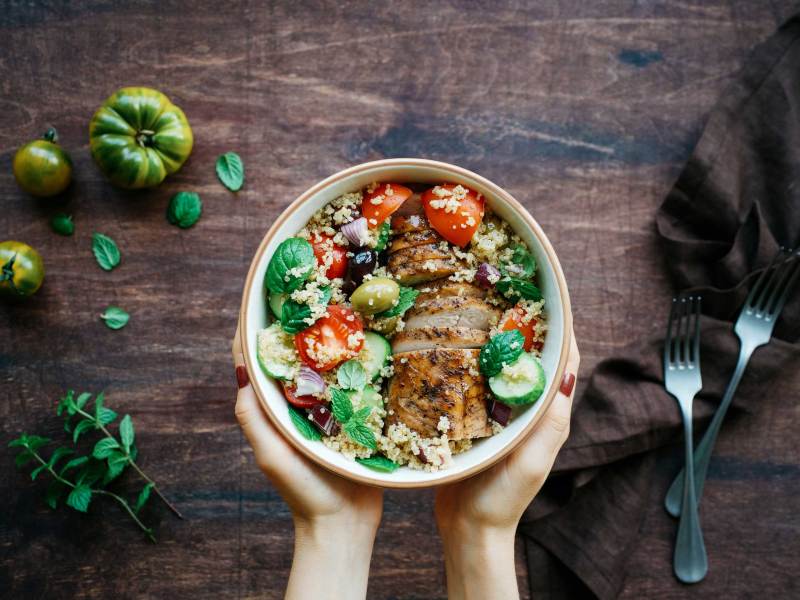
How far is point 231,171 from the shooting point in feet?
9.73

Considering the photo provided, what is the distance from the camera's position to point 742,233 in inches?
116

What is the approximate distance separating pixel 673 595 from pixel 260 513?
1.84 meters

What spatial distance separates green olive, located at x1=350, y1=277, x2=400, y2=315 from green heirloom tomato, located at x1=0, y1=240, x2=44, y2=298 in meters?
→ 1.50

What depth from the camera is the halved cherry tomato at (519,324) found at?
91.3 inches

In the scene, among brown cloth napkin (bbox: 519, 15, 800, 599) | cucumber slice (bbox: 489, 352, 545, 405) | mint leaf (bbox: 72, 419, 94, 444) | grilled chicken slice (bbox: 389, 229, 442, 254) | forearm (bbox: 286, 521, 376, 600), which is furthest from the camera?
brown cloth napkin (bbox: 519, 15, 800, 599)

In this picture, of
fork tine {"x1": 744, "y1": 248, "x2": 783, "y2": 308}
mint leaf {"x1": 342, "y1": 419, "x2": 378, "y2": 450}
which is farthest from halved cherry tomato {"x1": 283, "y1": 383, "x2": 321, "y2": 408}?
fork tine {"x1": 744, "y1": 248, "x2": 783, "y2": 308}

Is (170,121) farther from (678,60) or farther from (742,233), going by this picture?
(742,233)

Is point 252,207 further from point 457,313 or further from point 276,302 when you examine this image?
point 457,313

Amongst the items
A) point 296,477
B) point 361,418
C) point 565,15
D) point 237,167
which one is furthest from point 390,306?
point 565,15

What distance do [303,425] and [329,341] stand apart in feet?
1.00

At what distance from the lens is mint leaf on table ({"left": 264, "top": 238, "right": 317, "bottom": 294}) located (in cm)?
222

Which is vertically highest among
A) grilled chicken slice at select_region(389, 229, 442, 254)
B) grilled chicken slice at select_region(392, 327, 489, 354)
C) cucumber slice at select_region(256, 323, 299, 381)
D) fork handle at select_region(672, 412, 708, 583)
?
grilled chicken slice at select_region(389, 229, 442, 254)

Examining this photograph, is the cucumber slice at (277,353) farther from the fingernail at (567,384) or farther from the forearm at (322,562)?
the fingernail at (567,384)

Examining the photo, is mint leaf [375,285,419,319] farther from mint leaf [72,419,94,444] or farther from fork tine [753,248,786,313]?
fork tine [753,248,786,313]
